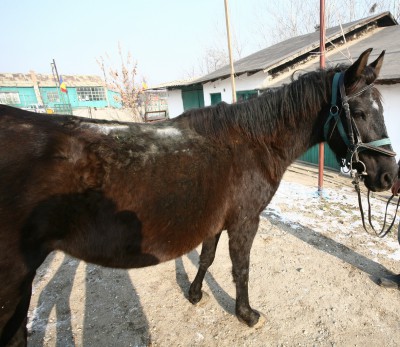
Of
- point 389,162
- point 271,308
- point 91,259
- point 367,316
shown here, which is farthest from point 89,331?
point 389,162

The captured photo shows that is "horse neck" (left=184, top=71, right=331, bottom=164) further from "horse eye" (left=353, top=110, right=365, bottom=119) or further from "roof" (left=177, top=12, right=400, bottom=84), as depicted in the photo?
"roof" (left=177, top=12, right=400, bottom=84)

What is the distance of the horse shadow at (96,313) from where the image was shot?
96.0 inches

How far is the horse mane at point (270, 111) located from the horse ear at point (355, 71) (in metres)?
0.14

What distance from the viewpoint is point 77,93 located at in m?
40.1

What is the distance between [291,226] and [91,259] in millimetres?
3665

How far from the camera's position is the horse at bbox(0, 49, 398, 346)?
4.78ft

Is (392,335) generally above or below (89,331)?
below

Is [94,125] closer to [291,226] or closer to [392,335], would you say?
[392,335]

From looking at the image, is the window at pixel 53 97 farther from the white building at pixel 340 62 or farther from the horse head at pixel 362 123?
the horse head at pixel 362 123

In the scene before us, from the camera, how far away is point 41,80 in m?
38.2

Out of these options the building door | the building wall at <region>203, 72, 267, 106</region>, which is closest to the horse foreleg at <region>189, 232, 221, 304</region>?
the building wall at <region>203, 72, 267, 106</region>

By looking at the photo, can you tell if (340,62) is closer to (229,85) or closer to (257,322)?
(229,85)

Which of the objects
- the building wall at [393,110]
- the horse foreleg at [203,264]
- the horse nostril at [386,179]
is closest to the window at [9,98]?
the horse foreleg at [203,264]

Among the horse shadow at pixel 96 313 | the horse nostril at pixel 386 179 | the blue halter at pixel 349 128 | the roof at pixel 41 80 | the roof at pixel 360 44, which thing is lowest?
the horse shadow at pixel 96 313
